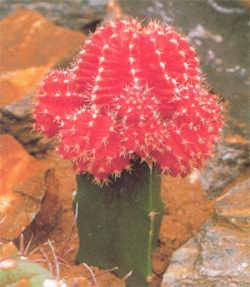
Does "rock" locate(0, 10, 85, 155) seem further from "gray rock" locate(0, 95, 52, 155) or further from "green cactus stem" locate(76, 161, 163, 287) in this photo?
"green cactus stem" locate(76, 161, 163, 287)

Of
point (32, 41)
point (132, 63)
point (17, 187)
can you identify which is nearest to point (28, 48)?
point (32, 41)

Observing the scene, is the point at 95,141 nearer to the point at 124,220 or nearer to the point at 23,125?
the point at 124,220

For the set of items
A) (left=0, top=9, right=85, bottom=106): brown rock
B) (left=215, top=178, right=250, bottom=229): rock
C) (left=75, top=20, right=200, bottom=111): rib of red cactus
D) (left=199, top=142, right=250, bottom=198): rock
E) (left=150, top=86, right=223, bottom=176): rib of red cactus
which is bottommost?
(left=215, top=178, right=250, bottom=229): rock

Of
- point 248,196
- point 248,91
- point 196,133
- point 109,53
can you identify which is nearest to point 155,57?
point 109,53

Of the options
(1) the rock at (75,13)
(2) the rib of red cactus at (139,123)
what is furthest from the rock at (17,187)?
(1) the rock at (75,13)

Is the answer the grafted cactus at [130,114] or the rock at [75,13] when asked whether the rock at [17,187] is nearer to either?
the grafted cactus at [130,114]

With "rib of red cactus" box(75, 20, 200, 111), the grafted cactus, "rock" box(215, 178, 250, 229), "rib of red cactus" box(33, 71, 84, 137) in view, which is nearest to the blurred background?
"rock" box(215, 178, 250, 229)
